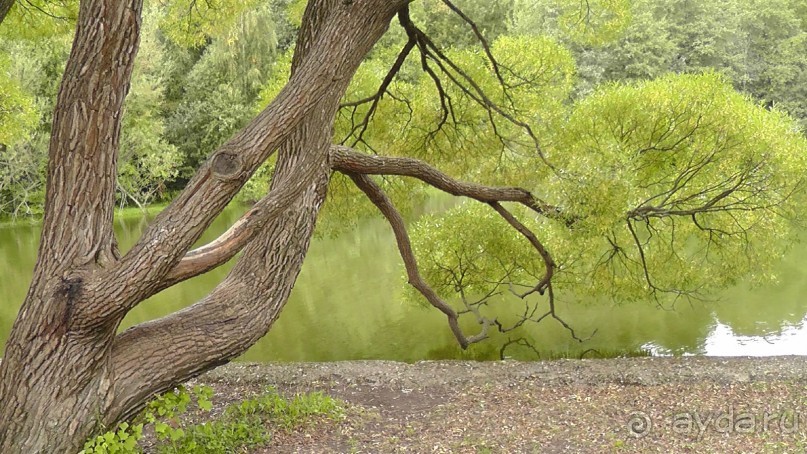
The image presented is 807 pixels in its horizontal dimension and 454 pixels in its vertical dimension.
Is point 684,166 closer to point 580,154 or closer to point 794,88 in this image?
point 580,154

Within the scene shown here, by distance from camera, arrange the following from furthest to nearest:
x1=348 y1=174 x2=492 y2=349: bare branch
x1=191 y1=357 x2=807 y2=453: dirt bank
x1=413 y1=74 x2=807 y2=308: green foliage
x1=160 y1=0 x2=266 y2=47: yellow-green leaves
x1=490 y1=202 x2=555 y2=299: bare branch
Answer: x1=160 y1=0 x2=266 y2=47: yellow-green leaves
x1=413 y1=74 x2=807 y2=308: green foliage
x1=490 y1=202 x2=555 y2=299: bare branch
x1=348 y1=174 x2=492 y2=349: bare branch
x1=191 y1=357 x2=807 y2=453: dirt bank

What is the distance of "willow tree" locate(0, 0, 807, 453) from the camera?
353 centimetres

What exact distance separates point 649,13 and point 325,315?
1556 centimetres

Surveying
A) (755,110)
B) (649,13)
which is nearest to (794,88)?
(649,13)

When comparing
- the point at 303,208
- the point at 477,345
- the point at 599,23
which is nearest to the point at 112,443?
the point at 303,208

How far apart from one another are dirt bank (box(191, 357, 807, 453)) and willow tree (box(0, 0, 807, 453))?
34.6 inches

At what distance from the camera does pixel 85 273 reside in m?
3.52

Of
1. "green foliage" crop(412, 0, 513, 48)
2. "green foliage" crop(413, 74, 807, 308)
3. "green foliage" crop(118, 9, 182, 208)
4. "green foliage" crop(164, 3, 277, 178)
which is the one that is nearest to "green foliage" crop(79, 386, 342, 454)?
"green foliage" crop(413, 74, 807, 308)

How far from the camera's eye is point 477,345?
884cm

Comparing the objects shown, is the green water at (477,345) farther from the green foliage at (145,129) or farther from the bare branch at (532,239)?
the green foliage at (145,129)

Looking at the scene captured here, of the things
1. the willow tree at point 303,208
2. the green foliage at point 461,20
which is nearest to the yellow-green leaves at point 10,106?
the willow tree at point 303,208

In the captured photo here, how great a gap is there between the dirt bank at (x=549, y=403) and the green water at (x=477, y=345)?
1.51 m

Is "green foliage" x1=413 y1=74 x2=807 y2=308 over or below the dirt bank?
over

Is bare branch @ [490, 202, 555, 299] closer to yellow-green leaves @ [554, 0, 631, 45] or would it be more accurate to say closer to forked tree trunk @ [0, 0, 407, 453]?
yellow-green leaves @ [554, 0, 631, 45]
